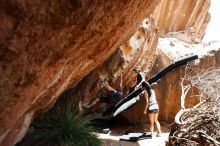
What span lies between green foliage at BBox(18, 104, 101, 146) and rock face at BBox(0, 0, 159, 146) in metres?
4.07

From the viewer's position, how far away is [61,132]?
995 centimetres

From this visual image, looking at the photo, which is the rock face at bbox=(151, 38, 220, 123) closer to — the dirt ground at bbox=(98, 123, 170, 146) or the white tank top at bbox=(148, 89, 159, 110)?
the dirt ground at bbox=(98, 123, 170, 146)

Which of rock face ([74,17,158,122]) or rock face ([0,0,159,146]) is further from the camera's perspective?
rock face ([74,17,158,122])

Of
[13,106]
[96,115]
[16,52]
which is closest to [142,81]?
[96,115]

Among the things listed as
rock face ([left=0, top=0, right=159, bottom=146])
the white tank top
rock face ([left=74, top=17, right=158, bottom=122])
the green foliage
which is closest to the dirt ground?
rock face ([left=74, top=17, right=158, bottom=122])

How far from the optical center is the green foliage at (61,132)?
31.9 feet

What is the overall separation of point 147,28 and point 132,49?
1262 millimetres

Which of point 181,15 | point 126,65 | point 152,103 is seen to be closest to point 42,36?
point 152,103

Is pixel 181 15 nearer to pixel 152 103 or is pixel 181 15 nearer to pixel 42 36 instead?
pixel 152 103

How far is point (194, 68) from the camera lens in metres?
14.3

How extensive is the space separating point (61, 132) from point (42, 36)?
6307mm

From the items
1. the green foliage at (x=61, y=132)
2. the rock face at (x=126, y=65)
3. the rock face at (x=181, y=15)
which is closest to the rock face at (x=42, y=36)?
the green foliage at (x=61, y=132)

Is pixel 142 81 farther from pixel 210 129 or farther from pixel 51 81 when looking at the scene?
pixel 51 81

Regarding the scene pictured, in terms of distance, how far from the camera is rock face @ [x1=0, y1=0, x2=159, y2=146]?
12.2 feet
